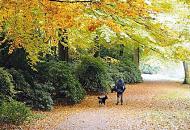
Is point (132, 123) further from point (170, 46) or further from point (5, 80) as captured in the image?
point (5, 80)

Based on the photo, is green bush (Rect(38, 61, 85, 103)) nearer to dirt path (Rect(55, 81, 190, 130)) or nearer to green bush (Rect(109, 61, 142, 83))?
dirt path (Rect(55, 81, 190, 130))

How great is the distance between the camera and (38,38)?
16.2 meters

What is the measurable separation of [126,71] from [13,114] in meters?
23.1

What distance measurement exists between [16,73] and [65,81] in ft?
11.6

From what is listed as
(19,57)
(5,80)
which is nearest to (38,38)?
(5,80)

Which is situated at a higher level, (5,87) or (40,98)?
(5,87)

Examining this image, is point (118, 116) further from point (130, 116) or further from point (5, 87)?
point (5, 87)

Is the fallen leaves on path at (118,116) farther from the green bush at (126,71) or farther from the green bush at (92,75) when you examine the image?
the green bush at (126,71)

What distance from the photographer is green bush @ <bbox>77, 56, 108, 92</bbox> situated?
26.9 metres

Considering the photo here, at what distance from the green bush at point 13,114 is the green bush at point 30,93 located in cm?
355

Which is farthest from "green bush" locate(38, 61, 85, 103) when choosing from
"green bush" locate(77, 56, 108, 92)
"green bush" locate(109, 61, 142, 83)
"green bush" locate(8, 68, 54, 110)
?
"green bush" locate(109, 61, 142, 83)

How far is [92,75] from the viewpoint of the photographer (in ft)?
88.4

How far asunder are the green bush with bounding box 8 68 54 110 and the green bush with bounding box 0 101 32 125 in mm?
3552

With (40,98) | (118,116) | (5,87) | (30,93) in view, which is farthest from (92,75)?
(5,87)
